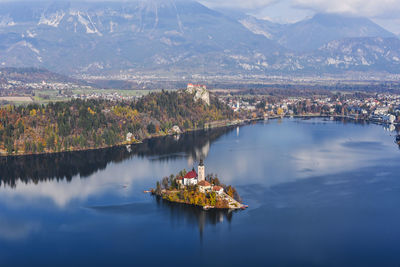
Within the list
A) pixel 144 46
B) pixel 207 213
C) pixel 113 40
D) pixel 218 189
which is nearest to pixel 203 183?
pixel 218 189

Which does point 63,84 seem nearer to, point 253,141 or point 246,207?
point 253,141

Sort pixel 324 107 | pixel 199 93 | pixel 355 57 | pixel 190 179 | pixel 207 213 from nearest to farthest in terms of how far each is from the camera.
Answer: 1. pixel 207 213
2. pixel 190 179
3. pixel 199 93
4. pixel 324 107
5. pixel 355 57

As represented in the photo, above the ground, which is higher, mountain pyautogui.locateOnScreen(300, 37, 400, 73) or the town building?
mountain pyautogui.locateOnScreen(300, 37, 400, 73)

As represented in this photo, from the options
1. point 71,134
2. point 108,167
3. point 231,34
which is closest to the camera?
point 108,167

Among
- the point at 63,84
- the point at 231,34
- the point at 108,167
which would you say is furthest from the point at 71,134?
the point at 231,34

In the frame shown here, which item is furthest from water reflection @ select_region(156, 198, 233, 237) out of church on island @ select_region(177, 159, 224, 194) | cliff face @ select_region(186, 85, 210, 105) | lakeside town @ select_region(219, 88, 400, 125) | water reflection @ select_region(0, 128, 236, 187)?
lakeside town @ select_region(219, 88, 400, 125)

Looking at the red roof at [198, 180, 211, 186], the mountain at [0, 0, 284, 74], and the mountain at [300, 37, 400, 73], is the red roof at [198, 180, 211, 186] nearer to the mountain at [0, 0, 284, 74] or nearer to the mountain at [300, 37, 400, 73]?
the mountain at [0, 0, 284, 74]

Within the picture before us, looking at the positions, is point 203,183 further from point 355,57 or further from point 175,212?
point 355,57
